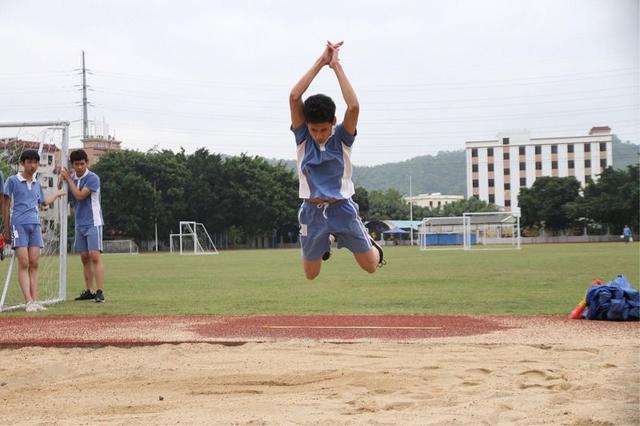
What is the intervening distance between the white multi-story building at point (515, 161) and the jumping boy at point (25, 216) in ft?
351

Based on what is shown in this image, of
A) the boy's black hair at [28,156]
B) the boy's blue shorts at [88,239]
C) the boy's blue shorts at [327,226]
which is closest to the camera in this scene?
the boy's blue shorts at [327,226]

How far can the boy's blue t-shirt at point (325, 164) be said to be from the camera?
5488mm

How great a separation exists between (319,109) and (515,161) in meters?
113

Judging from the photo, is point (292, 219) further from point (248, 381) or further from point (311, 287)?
point (248, 381)

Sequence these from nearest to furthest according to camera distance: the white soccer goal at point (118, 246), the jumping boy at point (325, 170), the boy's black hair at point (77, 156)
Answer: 1. the jumping boy at point (325, 170)
2. the boy's black hair at point (77, 156)
3. the white soccer goal at point (118, 246)

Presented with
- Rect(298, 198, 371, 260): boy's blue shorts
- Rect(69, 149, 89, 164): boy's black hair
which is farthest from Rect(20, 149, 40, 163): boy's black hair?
Rect(298, 198, 371, 260): boy's blue shorts

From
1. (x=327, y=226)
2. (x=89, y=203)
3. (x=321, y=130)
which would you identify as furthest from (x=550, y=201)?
(x=321, y=130)

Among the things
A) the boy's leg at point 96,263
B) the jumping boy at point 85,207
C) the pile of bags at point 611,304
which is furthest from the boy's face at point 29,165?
the pile of bags at point 611,304

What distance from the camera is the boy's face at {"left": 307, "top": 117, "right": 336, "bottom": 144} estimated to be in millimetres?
5332

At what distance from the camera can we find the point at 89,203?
11.1 m

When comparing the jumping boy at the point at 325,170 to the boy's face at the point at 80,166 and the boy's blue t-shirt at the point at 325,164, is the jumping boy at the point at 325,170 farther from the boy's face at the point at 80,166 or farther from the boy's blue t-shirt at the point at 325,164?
the boy's face at the point at 80,166

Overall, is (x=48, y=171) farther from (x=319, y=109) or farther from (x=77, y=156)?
(x=319, y=109)

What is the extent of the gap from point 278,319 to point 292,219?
59767 millimetres

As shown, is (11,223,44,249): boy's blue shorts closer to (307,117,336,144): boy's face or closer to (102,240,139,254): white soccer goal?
(307,117,336,144): boy's face
